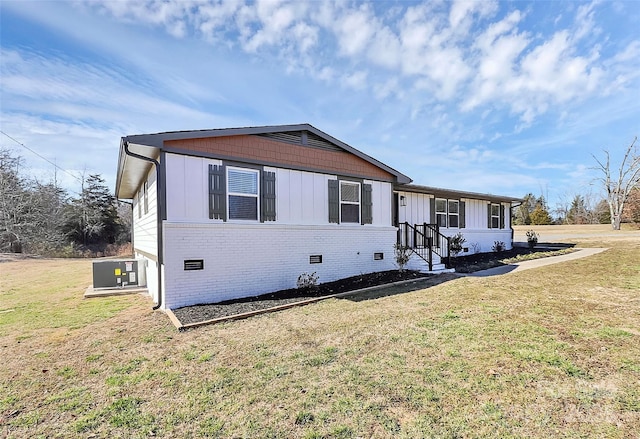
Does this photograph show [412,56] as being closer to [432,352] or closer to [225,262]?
[225,262]

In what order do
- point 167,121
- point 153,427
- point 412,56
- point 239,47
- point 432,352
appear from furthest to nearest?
point 167,121, point 412,56, point 239,47, point 432,352, point 153,427

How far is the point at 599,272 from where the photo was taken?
926 cm

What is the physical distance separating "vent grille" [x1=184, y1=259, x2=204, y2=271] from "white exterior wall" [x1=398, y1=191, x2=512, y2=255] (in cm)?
786

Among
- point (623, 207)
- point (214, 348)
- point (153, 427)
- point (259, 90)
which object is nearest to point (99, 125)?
point (259, 90)

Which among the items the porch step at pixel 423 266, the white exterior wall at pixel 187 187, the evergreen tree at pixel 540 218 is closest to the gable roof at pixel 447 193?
the porch step at pixel 423 266

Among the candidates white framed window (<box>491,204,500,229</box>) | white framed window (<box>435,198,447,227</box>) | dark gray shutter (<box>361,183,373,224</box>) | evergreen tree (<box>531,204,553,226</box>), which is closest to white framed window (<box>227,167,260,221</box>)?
dark gray shutter (<box>361,183,373,224</box>)

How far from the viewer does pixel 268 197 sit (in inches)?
320

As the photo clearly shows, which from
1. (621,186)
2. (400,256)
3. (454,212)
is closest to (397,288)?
(400,256)

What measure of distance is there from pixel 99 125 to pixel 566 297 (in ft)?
60.3

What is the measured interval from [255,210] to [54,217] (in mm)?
28162

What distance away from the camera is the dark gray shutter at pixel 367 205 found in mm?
10125

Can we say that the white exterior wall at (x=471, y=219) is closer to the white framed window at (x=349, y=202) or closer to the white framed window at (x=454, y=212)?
the white framed window at (x=454, y=212)

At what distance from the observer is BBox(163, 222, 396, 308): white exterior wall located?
22.6 ft

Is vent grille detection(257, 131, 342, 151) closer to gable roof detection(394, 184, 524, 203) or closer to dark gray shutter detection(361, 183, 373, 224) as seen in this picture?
dark gray shutter detection(361, 183, 373, 224)
